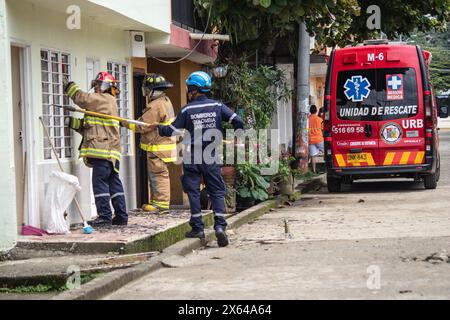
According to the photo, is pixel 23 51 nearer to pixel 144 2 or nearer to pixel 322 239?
pixel 144 2

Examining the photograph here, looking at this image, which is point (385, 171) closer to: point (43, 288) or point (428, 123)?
point (428, 123)

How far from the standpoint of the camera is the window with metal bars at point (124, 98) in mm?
13594

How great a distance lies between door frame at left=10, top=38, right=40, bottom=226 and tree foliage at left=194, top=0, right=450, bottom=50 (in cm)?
438

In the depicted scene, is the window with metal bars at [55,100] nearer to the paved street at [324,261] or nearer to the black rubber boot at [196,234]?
the black rubber boot at [196,234]

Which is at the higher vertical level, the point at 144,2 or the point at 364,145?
the point at 144,2

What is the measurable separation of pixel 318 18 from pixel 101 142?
822 centimetres

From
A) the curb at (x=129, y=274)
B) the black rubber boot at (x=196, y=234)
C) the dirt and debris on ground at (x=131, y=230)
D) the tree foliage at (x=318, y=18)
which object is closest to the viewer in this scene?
the curb at (x=129, y=274)

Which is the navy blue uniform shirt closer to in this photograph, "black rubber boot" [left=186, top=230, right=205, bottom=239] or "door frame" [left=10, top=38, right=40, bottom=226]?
"black rubber boot" [left=186, top=230, right=205, bottom=239]

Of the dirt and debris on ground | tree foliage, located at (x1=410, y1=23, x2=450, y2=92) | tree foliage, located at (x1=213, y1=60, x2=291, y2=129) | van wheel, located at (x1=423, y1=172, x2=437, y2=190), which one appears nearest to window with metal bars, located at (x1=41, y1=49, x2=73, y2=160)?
the dirt and debris on ground

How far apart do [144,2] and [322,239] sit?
4.44 meters

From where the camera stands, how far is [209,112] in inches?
401

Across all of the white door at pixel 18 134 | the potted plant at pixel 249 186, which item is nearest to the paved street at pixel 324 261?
the potted plant at pixel 249 186
